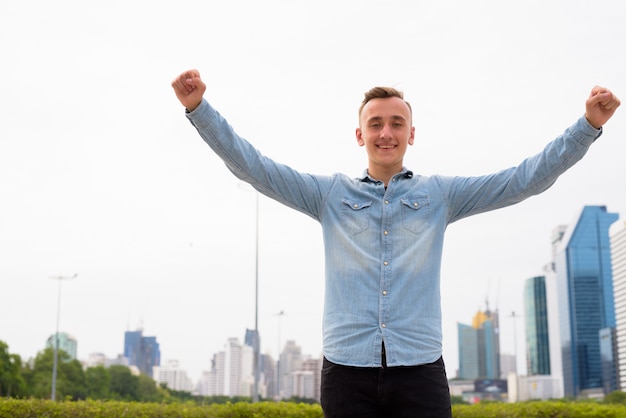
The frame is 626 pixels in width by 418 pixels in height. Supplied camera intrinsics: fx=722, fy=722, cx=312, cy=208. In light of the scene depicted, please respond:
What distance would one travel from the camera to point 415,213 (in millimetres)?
2564

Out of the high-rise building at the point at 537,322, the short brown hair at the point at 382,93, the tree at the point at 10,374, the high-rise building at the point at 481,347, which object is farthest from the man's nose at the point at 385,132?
the high-rise building at the point at 481,347

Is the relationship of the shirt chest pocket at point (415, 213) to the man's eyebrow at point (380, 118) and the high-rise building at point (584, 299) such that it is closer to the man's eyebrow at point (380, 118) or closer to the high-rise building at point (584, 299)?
the man's eyebrow at point (380, 118)

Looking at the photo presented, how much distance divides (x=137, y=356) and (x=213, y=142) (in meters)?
135

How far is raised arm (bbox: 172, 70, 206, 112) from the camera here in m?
2.44

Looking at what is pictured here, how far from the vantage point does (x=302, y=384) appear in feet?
358

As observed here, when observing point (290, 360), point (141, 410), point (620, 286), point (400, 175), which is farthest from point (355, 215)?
point (290, 360)

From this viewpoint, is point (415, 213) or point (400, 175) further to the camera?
point (400, 175)

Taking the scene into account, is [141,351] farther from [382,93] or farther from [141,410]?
[382,93]

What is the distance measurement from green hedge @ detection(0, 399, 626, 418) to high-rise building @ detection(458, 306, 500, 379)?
167734mm

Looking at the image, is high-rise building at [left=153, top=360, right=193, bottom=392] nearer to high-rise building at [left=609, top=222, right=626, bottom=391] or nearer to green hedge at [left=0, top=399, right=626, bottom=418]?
high-rise building at [left=609, top=222, right=626, bottom=391]

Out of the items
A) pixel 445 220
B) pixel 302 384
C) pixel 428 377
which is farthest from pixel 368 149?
pixel 302 384

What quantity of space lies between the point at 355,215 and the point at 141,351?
133 metres

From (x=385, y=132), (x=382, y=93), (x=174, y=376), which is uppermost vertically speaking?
(x=382, y=93)

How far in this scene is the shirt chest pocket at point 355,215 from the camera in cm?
255
